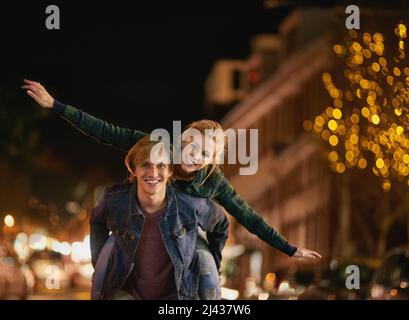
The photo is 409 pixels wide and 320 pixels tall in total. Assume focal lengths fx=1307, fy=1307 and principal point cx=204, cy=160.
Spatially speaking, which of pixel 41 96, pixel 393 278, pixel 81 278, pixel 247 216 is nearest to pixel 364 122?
pixel 81 278

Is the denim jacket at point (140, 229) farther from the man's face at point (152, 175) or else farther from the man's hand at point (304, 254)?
the man's hand at point (304, 254)

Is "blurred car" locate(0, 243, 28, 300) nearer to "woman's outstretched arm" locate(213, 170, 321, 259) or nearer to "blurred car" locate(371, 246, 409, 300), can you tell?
"blurred car" locate(371, 246, 409, 300)

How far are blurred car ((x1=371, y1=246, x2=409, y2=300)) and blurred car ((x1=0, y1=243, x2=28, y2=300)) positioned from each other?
1071 cm

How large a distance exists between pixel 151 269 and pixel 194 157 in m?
0.60

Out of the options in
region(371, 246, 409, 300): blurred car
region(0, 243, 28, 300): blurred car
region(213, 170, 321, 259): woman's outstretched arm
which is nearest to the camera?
region(213, 170, 321, 259): woman's outstretched arm

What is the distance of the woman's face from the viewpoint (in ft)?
21.5

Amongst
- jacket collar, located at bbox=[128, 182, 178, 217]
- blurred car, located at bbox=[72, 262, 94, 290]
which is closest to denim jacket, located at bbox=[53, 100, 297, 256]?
jacket collar, located at bbox=[128, 182, 178, 217]

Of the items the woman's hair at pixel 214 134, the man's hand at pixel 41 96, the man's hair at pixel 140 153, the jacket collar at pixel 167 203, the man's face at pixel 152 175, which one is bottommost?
the jacket collar at pixel 167 203

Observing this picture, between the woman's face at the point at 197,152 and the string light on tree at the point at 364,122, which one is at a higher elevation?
the string light on tree at the point at 364,122

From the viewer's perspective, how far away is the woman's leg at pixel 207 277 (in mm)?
6551

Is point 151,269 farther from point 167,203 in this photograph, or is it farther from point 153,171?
point 153,171

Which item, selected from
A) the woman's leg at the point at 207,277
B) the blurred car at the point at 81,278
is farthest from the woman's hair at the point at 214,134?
the blurred car at the point at 81,278

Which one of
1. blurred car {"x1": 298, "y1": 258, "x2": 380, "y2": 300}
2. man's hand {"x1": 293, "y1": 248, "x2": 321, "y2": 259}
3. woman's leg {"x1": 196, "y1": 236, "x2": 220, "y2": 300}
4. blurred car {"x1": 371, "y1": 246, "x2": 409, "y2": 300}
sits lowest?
woman's leg {"x1": 196, "y1": 236, "x2": 220, "y2": 300}

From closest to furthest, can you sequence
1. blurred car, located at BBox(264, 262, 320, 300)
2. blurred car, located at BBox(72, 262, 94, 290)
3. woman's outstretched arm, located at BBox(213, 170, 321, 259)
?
woman's outstretched arm, located at BBox(213, 170, 321, 259) → blurred car, located at BBox(264, 262, 320, 300) → blurred car, located at BBox(72, 262, 94, 290)
